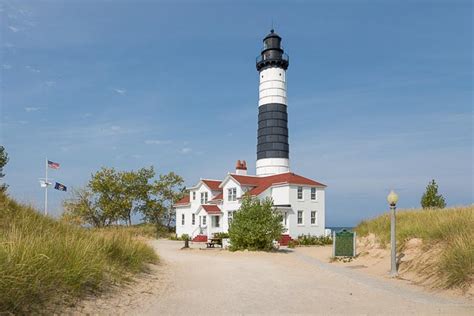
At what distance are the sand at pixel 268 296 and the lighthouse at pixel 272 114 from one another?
2728cm

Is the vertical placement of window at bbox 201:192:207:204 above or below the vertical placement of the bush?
above

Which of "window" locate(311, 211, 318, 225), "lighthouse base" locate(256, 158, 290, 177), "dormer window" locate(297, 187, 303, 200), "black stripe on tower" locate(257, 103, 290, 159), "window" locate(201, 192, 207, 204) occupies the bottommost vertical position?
"window" locate(311, 211, 318, 225)

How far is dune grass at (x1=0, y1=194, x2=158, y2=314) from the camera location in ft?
21.8

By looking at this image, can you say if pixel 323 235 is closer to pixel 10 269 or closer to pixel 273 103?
pixel 273 103

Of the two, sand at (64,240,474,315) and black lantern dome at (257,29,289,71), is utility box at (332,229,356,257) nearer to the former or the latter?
sand at (64,240,474,315)

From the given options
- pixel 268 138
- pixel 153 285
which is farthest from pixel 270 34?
pixel 153 285

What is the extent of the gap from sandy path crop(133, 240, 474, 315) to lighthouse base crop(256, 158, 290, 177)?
87.7 feet

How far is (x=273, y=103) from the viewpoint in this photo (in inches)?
1682

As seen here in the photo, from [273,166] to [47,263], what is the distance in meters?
35.4

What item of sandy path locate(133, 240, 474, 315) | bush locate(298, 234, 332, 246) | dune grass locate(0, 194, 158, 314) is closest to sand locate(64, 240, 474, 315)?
sandy path locate(133, 240, 474, 315)

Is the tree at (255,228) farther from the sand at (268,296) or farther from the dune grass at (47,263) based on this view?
the dune grass at (47,263)

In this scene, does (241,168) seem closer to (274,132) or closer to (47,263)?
(274,132)

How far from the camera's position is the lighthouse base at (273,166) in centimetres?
4222

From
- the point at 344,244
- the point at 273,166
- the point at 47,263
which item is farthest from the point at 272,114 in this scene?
the point at 47,263
